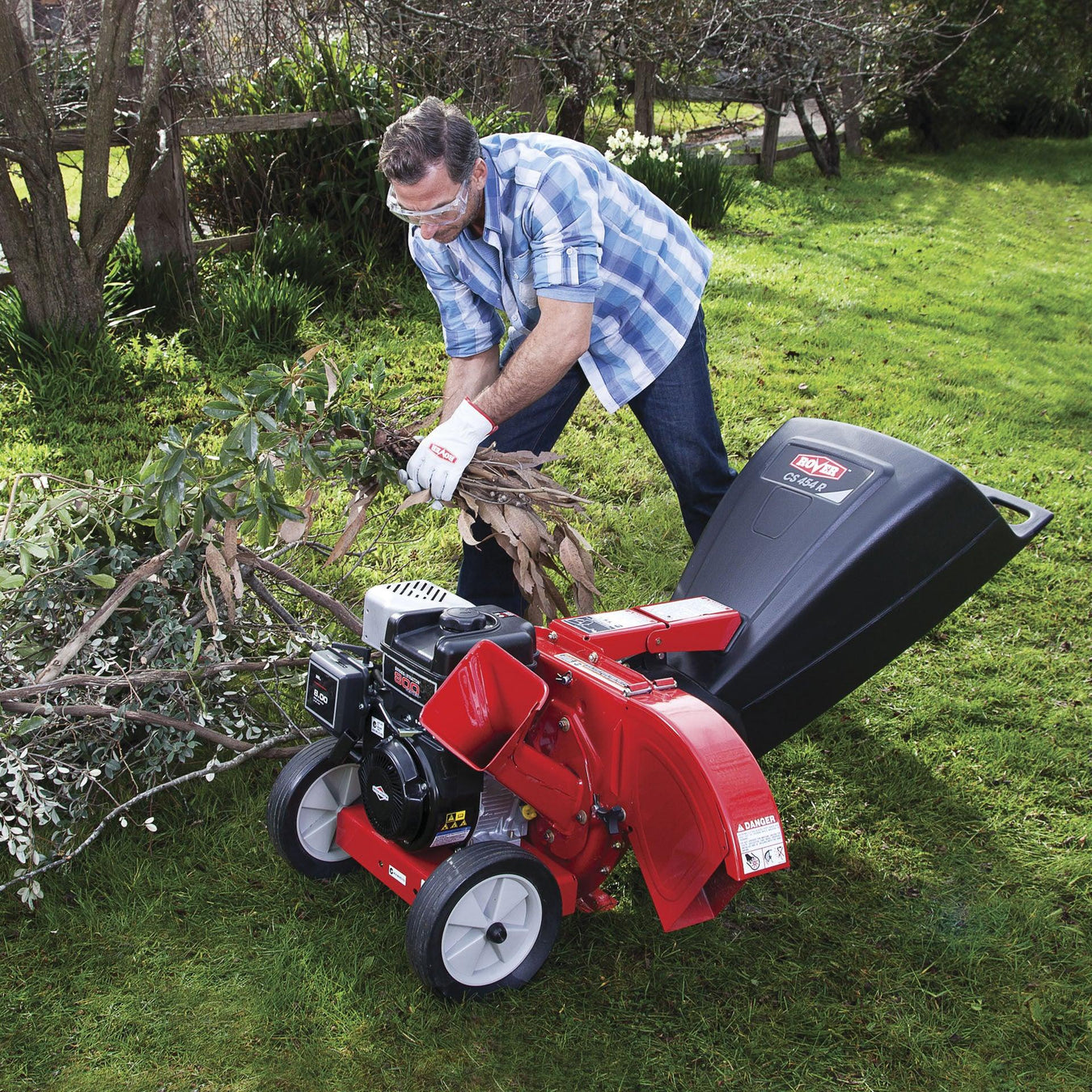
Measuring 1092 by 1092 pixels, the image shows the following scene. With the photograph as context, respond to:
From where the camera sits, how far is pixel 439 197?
2537 millimetres

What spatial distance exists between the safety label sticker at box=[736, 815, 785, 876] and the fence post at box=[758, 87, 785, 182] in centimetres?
891

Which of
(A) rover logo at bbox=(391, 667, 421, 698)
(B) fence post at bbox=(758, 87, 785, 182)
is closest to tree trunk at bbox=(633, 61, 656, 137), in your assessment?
(B) fence post at bbox=(758, 87, 785, 182)

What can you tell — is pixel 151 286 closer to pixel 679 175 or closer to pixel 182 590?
pixel 182 590

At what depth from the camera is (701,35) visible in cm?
851

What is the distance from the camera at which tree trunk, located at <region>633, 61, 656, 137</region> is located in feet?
28.6

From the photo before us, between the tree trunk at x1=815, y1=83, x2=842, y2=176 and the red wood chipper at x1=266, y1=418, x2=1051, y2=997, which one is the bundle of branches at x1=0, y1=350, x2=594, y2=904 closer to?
the red wood chipper at x1=266, y1=418, x2=1051, y2=997

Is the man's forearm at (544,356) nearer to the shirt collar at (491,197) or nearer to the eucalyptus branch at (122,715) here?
the shirt collar at (491,197)

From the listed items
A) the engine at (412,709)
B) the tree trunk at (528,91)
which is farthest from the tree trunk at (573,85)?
the engine at (412,709)

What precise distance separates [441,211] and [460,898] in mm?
1497

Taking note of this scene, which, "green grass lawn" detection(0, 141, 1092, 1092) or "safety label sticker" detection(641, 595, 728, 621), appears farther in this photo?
"safety label sticker" detection(641, 595, 728, 621)

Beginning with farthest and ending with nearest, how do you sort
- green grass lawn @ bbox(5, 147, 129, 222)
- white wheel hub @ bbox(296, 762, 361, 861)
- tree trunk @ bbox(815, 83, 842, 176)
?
tree trunk @ bbox(815, 83, 842, 176) → green grass lawn @ bbox(5, 147, 129, 222) → white wheel hub @ bbox(296, 762, 361, 861)

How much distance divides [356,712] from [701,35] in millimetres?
7655

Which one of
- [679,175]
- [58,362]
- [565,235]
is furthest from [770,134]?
[565,235]

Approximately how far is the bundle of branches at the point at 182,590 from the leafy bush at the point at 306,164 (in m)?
3.56
